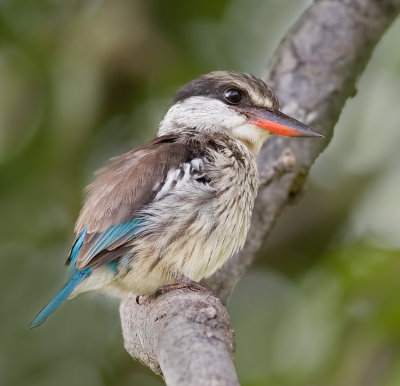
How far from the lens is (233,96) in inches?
153

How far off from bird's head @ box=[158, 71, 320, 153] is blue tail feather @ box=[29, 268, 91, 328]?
0.90 metres

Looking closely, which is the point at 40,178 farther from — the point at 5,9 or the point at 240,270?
the point at 240,270

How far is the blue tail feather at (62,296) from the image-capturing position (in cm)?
320

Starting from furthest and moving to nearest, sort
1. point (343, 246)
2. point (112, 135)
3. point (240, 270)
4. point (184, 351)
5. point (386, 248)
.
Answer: point (112, 135)
point (343, 246)
point (386, 248)
point (240, 270)
point (184, 351)

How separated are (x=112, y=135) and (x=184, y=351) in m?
2.77

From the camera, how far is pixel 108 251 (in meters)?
3.29

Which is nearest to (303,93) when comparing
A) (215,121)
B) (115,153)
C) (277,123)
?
(277,123)

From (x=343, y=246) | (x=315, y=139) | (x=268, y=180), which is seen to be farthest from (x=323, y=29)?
(x=343, y=246)

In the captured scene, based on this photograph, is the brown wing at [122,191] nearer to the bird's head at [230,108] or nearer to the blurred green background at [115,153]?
the bird's head at [230,108]

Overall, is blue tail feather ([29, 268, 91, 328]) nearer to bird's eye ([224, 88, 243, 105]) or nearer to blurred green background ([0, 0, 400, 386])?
bird's eye ([224, 88, 243, 105])

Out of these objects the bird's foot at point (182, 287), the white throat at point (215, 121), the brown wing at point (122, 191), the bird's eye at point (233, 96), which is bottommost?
the bird's foot at point (182, 287)

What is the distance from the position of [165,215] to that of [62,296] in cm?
46

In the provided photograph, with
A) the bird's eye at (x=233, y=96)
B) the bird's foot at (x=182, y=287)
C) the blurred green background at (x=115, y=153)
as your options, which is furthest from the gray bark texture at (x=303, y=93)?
the blurred green background at (x=115, y=153)

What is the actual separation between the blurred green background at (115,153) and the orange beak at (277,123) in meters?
0.84
